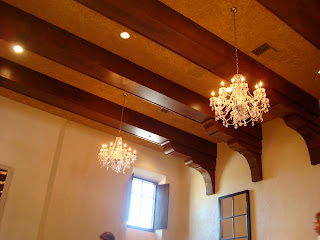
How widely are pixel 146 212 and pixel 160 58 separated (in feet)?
17.3

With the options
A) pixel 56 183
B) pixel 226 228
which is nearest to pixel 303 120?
pixel 226 228

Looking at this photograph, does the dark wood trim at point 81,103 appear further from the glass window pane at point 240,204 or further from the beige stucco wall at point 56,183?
the glass window pane at point 240,204

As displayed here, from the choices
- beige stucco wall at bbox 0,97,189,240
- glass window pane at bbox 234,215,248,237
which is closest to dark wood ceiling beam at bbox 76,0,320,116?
glass window pane at bbox 234,215,248,237

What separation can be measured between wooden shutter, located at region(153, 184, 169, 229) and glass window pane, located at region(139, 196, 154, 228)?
0.55 feet

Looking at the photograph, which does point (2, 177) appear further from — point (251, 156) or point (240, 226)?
point (251, 156)

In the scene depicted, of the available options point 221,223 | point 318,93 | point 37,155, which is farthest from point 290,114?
point 37,155

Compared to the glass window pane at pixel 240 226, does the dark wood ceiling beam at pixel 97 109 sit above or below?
above

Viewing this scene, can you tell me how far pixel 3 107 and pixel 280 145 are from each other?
627cm

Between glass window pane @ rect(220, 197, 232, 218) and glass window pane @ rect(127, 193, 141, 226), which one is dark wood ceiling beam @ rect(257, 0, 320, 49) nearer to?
glass window pane @ rect(220, 197, 232, 218)

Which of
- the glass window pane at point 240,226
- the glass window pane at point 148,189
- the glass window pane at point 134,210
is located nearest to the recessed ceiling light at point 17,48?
the glass window pane at point 134,210

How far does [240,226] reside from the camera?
8102 mm

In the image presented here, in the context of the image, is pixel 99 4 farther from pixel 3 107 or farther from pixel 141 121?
pixel 3 107

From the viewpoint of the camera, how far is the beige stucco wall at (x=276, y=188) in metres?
6.93

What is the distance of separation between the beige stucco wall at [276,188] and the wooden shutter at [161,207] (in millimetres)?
1006
